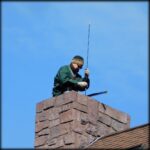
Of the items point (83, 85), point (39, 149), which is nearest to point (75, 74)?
point (83, 85)

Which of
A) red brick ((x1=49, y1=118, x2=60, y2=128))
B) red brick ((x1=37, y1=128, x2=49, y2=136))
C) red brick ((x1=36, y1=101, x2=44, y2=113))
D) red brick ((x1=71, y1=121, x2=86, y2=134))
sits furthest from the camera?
red brick ((x1=36, y1=101, x2=44, y2=113))

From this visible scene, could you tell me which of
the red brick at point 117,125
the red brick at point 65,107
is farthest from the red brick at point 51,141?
the red brick at point 117,125

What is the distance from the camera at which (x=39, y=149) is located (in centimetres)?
2330

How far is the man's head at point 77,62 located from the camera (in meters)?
24.3

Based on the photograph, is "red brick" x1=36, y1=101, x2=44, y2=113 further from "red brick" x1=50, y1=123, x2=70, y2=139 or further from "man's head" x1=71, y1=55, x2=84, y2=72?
"man's head" x1=71, y1=55, x2=84, y2=72

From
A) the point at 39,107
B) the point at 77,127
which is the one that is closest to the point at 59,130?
the point at 77,127

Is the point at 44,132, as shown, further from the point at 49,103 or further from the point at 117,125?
the point at 117,125

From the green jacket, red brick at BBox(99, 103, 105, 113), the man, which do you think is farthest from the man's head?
red brick at BBox(99, 103, 105, 113)

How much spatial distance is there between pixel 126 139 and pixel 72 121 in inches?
53.4

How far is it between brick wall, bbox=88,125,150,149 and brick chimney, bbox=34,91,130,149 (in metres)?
0.39

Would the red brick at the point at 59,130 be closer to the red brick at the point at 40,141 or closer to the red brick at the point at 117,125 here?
the red brick at the point at 40,141

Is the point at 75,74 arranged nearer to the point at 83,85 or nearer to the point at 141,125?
the point at 83,85

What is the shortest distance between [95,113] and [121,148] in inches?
73.2

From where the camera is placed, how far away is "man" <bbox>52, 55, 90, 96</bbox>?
78.8 feet
